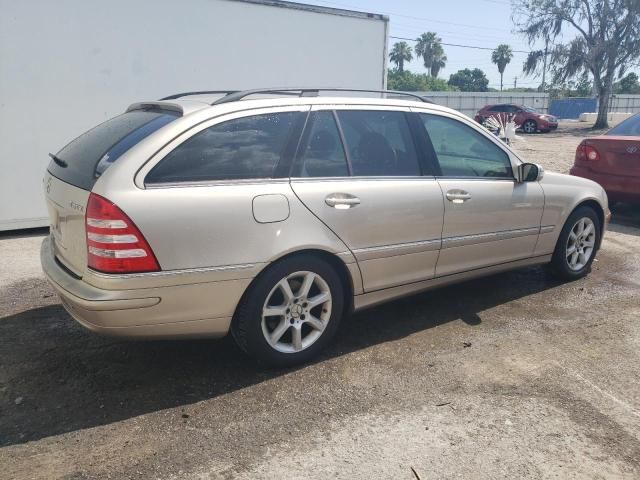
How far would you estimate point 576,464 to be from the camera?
8.66 feet

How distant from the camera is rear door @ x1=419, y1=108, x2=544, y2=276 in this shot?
13.3 ft

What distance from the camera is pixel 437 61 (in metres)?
95.1

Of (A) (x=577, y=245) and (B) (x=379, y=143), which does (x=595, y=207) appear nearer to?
(A) (x=577, y=245)

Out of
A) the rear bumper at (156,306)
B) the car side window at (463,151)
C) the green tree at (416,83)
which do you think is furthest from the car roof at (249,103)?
the green tree at (416,83)

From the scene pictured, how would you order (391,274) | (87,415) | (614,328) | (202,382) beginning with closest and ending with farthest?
(87,415)
(202,382)
(391,274)
(614,328)

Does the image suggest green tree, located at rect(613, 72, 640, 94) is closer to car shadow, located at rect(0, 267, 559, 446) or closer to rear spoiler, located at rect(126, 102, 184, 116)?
car shadow, located at rect(0, 267, 559, 446)

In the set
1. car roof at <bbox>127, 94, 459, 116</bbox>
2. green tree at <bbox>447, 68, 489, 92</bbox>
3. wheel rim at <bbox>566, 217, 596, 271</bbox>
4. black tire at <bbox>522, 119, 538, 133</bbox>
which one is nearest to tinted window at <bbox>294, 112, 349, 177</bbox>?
car roof at <bbox>127, 94, 459, 116</bbox>

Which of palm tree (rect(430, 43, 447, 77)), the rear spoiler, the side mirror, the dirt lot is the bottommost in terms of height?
the dirt lot

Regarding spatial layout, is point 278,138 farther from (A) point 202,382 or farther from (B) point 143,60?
(B) point 143,60

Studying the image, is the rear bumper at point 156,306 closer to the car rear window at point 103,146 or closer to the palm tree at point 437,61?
the car rear window at point 103,146

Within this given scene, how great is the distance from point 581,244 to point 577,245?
3.3 inches

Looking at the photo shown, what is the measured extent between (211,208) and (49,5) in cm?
451

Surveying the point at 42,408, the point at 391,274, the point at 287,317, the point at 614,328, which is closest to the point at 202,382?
the point at 287,317

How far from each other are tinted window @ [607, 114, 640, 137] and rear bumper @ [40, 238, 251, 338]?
6419 mm
